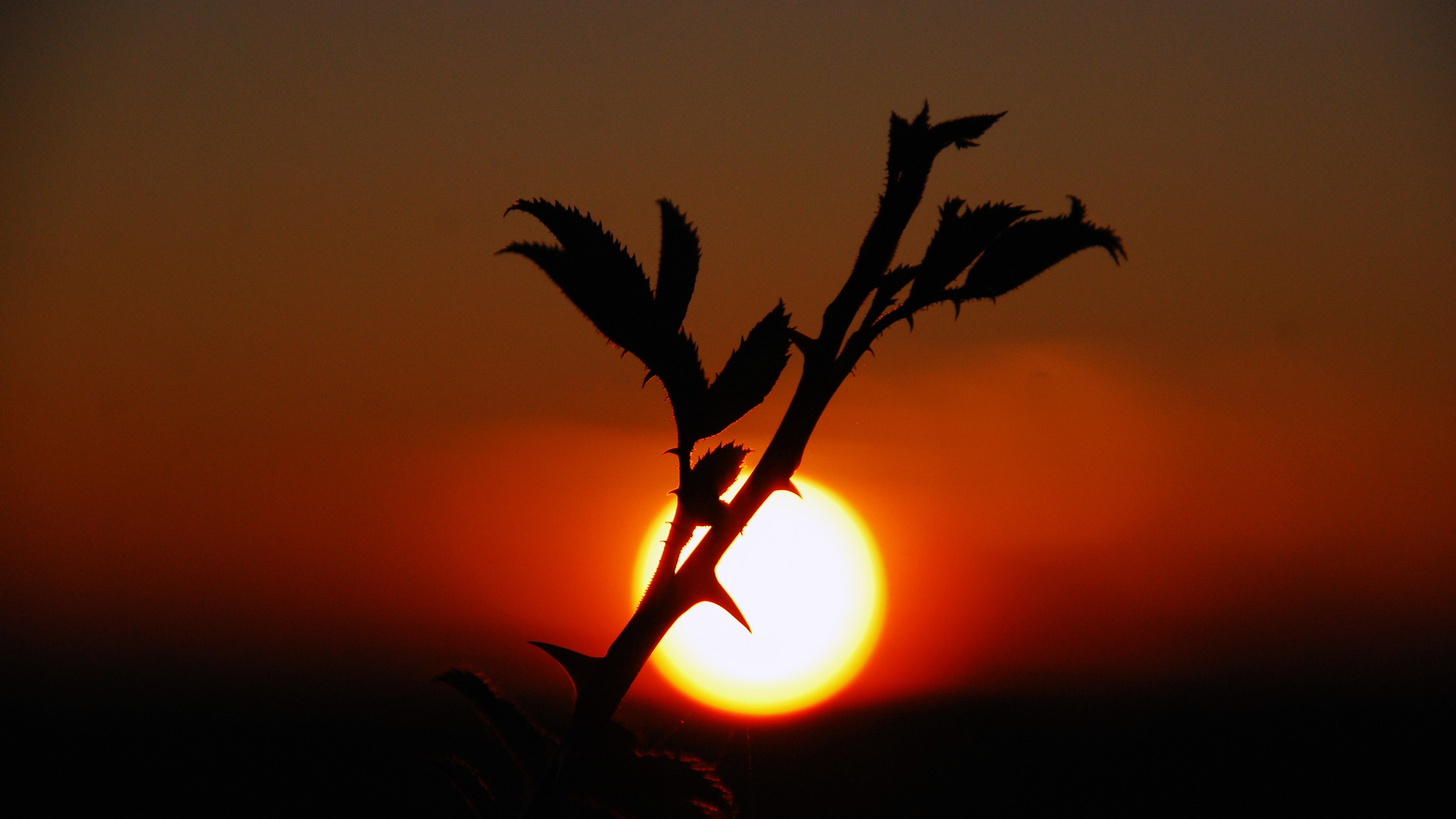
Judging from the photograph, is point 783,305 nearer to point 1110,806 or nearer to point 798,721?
point 798,721

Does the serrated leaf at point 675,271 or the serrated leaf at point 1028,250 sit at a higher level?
the serrated leaf at point 1028,250

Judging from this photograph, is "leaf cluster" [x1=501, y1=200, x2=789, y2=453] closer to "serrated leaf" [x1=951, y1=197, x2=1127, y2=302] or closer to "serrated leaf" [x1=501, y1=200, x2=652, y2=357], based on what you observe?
"serrated leaf" [x1=501, y1=200, x2=652, y2=357]

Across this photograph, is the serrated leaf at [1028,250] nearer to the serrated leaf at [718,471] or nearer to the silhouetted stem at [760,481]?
the silhouetted stem at [760,481]

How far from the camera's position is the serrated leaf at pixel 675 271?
151cm

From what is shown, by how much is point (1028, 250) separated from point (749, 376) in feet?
1.75

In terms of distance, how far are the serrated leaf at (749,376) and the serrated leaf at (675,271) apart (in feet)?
0.47

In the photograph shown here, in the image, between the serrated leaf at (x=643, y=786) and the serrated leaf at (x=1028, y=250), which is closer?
the serrated leaf at (x=1028, y=250)

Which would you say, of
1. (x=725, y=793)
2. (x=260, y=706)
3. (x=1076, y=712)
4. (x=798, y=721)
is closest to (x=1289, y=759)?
(x=1076, y=712)

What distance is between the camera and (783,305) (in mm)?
1509

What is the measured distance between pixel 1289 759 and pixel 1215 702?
2931 millimetres

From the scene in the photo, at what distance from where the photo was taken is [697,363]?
153cm

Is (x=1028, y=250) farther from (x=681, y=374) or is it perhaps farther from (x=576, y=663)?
(x=576, y=663)

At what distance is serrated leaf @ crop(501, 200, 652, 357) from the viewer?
148 cm

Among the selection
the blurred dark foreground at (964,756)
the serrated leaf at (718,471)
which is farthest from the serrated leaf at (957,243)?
the blurred dark foreground at (964,756)
